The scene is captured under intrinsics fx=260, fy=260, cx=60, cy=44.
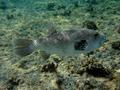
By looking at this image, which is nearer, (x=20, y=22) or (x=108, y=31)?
(x=108, y=31)

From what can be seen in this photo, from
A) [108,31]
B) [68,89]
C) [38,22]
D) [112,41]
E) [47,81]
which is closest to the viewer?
[68,89]

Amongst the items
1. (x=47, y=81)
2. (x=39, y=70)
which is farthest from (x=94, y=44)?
(x=39, y=70)

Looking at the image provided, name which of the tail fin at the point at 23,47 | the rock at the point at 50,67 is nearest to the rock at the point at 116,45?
the rock at the point at 50,67

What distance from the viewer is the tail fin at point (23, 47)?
598cm

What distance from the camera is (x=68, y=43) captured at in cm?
557

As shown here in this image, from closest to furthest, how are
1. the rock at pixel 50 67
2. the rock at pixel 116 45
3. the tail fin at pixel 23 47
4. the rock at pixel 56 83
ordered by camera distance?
the tail fin at pixel 23 47, the rock at pixel 56 83, the rock at pixel 50 67, the rock at pixel 116 45

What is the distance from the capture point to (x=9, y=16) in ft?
51.7

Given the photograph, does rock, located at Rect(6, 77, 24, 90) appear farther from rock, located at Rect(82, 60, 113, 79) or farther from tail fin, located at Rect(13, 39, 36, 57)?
rock, located at Rect(82, 60, 113, 79)

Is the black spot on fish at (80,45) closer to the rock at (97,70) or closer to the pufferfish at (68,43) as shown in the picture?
the pufferfish at (68,43)

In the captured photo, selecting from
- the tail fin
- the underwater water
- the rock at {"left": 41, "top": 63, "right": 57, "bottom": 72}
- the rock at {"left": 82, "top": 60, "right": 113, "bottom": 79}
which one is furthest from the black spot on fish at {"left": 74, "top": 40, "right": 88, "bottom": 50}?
the rock at {"left": 41, "top": 63, "right": 57, "bottom": 72}

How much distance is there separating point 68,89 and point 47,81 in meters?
0.82

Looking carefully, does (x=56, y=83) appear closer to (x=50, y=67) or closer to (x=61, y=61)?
(x=50, y=67)

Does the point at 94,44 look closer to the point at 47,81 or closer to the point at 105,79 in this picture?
the point at 105,79

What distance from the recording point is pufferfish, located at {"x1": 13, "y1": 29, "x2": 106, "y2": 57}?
18.0 ft
